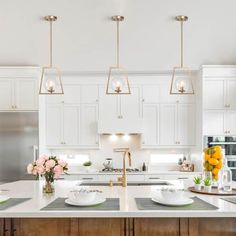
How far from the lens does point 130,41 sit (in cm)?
503

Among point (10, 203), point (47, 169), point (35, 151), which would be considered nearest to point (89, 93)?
point (35, 151)

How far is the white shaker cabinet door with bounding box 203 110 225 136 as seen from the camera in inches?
212

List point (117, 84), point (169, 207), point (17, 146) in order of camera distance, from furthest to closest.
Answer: point (17, 146)
point (117, 84)
point (169, 207)

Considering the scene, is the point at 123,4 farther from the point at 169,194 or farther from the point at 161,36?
the point at 169,194

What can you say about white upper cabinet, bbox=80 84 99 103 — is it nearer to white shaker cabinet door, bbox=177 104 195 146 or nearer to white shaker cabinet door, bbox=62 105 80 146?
white shaker cabinet door, bbox=62 105 80 146

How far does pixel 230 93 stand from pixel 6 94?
400cm

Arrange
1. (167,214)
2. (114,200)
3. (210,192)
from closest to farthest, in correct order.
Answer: (167,214) < (114,200) < (210,192)

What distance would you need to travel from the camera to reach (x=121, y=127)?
18.3 ft

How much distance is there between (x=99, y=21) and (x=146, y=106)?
1.91 m

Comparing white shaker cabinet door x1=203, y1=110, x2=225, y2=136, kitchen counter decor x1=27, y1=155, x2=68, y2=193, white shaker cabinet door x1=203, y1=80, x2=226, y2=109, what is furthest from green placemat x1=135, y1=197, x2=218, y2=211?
white shaker cabinet door x1=203, y1=80, x2=226, y2=109

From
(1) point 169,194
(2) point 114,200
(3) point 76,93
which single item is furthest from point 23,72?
(1) point 169,194

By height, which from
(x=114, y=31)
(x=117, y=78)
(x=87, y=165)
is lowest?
(x=87, y=165)

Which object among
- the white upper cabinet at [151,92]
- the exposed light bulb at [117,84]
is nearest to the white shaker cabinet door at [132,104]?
the white upper cabinet at [151,92]

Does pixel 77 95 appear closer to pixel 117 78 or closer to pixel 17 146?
pixel 17 146
